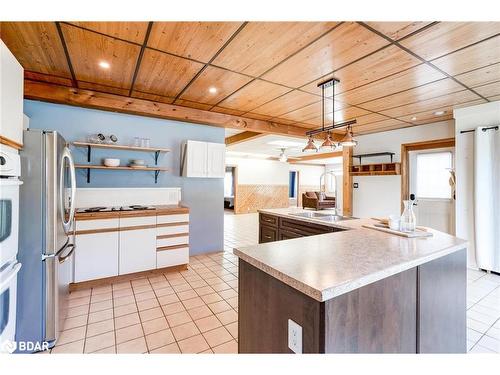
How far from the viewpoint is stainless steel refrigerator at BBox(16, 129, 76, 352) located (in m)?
1.76

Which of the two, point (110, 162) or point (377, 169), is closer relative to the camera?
point (110, 162)

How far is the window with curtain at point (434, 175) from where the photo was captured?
4.38m

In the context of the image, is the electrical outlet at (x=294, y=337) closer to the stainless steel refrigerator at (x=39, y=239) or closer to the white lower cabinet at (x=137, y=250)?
the stainless steel refrigerator at (x=39, y=239)

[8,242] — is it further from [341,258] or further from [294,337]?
[341,258]

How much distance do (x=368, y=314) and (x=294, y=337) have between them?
1.17 ft

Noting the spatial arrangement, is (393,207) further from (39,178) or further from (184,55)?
(39,178)

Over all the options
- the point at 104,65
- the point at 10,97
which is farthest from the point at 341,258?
the point at 104,65

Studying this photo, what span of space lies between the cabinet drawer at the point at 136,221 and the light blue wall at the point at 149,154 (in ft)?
2.37

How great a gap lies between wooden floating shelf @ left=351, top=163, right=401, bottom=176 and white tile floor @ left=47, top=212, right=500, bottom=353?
209cm

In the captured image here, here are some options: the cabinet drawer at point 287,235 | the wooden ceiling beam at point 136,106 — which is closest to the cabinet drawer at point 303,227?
the cabinet drawer at point 287,235

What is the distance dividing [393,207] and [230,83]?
4162 millimetres

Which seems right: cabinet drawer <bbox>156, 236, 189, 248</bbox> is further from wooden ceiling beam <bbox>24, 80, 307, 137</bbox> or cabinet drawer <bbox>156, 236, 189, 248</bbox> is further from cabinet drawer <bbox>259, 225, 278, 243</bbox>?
wooden ceiling beam <bbox>24, 80, 307, 137</bbox>

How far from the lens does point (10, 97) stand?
158 centimetres

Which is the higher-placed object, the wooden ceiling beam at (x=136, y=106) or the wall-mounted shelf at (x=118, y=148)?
the wooden ceiling beam at (x=136, y=106)
